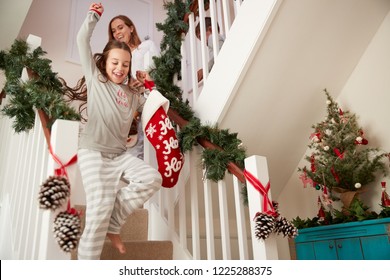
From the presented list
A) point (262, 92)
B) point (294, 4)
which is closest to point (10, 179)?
point (262, 92)

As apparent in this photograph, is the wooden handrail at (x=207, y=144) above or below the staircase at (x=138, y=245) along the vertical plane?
above

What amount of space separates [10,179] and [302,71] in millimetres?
1904

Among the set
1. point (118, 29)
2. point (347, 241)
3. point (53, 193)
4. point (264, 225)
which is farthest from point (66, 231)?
point (118, 29)

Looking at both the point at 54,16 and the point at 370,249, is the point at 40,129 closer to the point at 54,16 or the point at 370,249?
the point at 370,249

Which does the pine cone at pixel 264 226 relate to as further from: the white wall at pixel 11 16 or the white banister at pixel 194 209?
the white wall at pixel 11 16

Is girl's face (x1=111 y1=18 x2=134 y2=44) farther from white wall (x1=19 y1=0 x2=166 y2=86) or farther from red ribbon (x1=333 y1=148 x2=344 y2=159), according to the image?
red ribbon (x1=333 y1=148 x2=344 y2=159)

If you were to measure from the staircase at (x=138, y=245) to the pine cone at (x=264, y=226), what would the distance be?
0.64 meters

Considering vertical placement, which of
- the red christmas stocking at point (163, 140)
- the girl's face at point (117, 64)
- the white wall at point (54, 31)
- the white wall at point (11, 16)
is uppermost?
the white wall at point (54, 31)

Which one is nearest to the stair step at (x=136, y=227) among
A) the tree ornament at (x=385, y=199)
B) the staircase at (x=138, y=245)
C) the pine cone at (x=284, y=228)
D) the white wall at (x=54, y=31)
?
the staircase at (x=138, y=245)

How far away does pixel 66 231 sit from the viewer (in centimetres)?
107

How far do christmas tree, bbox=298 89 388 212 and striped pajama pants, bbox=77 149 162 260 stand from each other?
3.99 ft

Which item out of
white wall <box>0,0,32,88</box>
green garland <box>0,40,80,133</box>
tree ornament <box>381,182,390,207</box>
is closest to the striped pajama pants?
green garland <box>0,40,80,133</box>

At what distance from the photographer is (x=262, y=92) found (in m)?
2.16

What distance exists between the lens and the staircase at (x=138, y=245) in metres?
1.63
